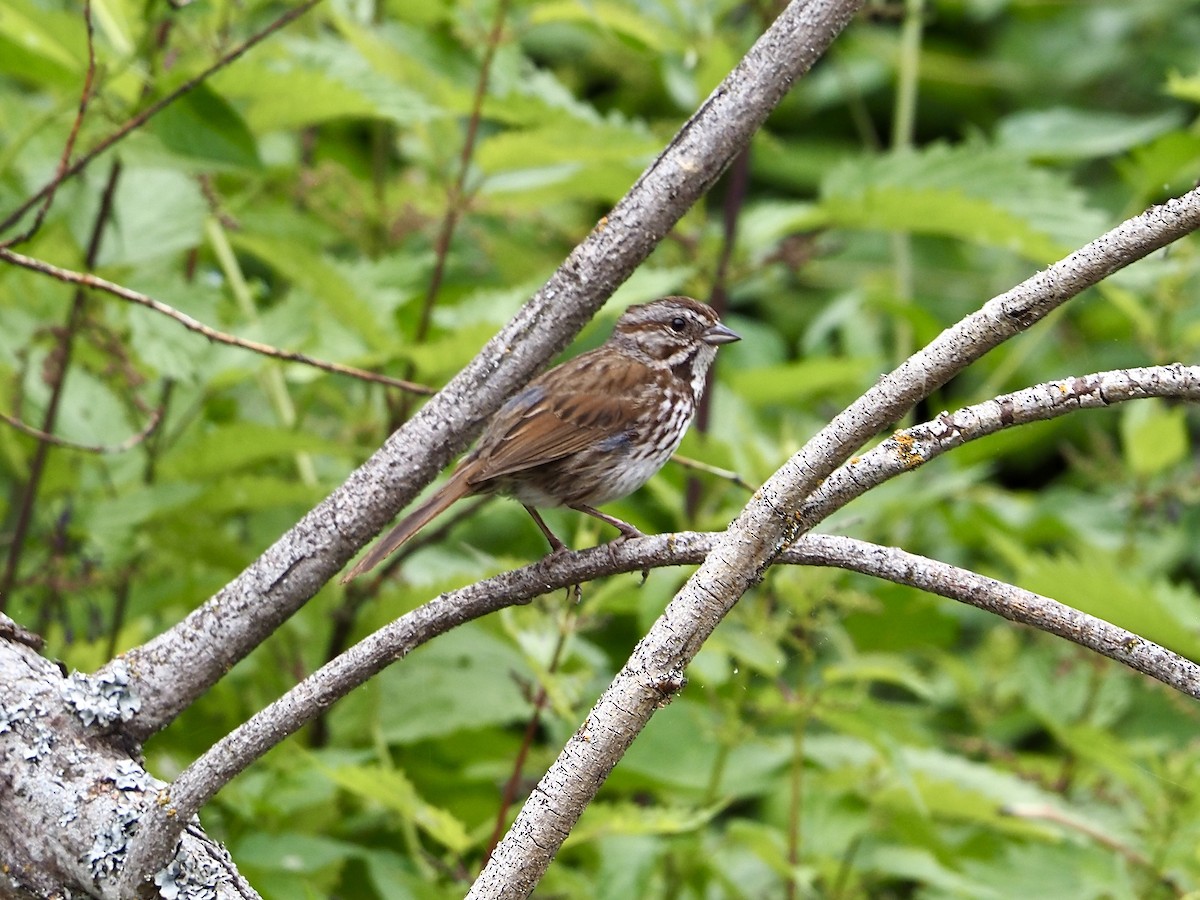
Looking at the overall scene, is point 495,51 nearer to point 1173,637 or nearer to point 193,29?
point 193,29

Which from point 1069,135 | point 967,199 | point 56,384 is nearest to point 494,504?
point 56,384

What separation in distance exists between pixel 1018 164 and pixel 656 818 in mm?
1870

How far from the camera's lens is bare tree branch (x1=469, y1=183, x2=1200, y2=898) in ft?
6.06

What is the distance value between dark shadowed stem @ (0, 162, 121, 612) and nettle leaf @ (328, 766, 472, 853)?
3.00 feet

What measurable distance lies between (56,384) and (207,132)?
79 centimetres

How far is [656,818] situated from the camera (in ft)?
9.48

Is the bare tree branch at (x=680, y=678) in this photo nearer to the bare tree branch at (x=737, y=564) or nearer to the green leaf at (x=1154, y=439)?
the bare tree branch at (x=737, y=564)

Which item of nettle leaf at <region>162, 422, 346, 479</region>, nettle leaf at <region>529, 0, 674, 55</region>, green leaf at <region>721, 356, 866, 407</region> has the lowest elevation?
nettle leaf at <region>162, 422, 346, 479</region>

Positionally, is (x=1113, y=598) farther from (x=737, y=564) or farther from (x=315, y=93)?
(x=315, y=93)

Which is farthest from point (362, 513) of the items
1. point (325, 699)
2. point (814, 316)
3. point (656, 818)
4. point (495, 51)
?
point (814, 316)

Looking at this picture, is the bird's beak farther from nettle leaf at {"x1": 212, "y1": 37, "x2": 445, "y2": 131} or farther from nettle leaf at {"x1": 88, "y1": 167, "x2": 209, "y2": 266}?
nettle leaf at {"x1": 88, "y1": 167, "x2": 209, "y2": 266}

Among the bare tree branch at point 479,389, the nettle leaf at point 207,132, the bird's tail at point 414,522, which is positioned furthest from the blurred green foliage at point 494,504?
the bare tree branch at point 479,389

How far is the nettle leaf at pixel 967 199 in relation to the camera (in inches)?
136

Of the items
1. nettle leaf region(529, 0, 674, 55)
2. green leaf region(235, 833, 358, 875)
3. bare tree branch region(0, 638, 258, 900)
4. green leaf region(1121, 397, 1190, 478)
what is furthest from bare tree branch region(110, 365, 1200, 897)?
green leaf region(1121, 397, 1190, 478)
